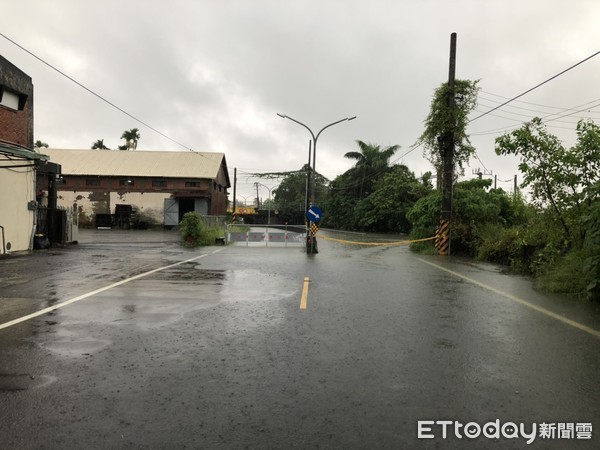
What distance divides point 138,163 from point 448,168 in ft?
122

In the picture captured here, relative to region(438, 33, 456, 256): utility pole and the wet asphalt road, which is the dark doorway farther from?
the wet asphalt road

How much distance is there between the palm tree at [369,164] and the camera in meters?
60.0

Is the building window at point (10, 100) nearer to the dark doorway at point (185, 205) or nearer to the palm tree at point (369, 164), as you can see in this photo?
the dark doorway at point (185, 205)

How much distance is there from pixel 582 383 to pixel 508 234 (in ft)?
45.1

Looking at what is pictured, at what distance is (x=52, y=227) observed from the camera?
872 inches

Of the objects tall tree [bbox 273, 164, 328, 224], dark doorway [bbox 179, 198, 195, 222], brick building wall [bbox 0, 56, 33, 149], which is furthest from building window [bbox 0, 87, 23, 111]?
tall tree [bbox 273, 164, 328, 224]

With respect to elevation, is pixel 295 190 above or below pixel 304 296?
above

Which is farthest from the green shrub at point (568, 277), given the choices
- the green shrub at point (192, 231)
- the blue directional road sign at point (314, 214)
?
the green shrub at point (192, 231)

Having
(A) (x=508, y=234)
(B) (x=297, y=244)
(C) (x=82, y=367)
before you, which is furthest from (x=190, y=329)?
(B) (x=297, y=244)

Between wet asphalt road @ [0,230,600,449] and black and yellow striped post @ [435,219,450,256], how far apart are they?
1181 cm

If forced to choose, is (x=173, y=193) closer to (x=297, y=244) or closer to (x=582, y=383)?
(x=297, y=244)

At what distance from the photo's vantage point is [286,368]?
4.53m

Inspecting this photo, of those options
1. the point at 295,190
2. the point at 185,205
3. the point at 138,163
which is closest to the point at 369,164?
the point at 185,205

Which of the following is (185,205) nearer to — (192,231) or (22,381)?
(192,231)
